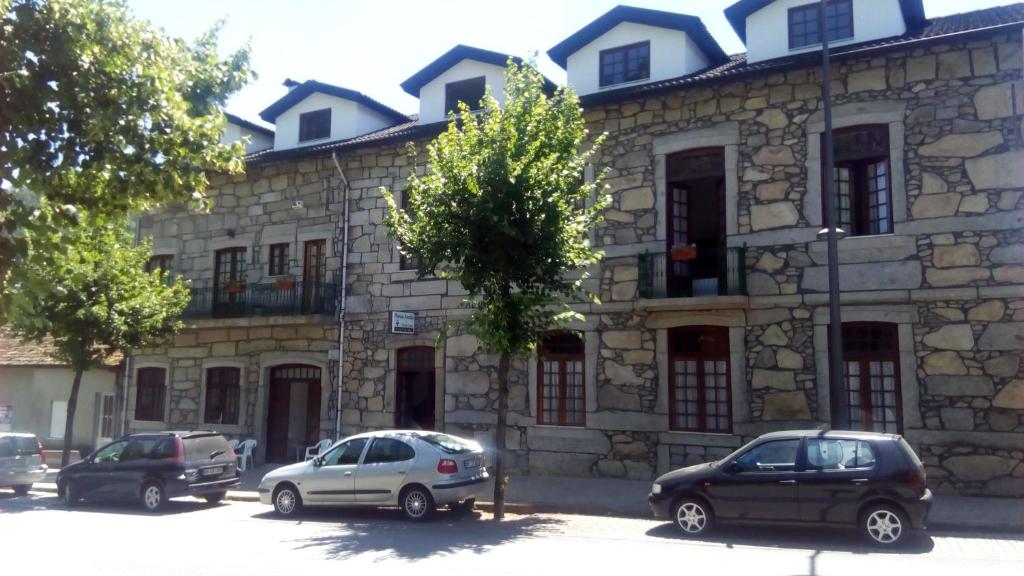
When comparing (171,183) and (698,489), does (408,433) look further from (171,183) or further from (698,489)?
(171,183)

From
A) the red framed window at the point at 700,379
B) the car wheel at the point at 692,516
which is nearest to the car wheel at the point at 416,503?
the car wheel at the point at 692,516

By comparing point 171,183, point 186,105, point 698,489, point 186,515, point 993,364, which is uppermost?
point 186,105

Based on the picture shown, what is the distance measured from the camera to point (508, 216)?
41.1 feet

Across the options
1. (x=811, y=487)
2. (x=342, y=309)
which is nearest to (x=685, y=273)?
(x=811, y=487)

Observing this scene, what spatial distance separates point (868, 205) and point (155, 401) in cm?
1765

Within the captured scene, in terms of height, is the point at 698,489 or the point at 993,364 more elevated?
the point at 993,364

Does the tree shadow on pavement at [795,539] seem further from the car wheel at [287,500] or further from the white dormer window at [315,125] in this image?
the white dormer window at [315,125]

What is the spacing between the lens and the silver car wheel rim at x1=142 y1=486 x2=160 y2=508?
14.2 meters

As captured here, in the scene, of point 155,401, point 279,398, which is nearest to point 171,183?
point 279,398

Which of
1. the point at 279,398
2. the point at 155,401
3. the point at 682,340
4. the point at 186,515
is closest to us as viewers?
the point at 186,515

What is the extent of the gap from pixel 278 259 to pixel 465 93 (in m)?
6.20

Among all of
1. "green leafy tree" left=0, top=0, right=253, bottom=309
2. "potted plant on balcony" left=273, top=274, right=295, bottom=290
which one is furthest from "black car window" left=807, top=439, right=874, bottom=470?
"potted plant on balcony" left=273, top=274, right=295, bottom=290

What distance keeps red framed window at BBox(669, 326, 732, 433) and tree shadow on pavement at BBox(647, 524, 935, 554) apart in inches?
153

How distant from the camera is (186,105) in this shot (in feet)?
25.0
